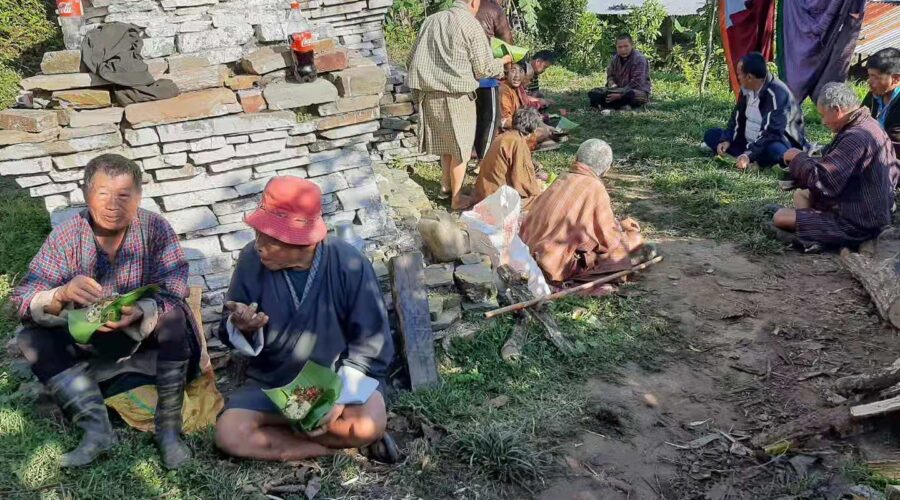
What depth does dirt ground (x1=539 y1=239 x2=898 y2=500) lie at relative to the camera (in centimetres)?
313

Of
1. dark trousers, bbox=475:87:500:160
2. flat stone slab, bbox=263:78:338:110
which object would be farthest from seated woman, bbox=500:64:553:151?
flat stone slab, bbox=263:78:338:110

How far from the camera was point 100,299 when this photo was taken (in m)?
3.12

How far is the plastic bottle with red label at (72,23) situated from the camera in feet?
16.5

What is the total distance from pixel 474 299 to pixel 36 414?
2.45 m

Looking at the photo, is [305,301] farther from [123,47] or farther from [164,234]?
[123,47]

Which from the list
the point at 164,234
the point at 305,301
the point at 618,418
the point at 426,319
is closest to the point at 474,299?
the point at 426,319

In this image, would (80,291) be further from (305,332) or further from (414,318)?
(414,318)

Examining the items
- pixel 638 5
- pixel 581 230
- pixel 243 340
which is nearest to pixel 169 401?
pixel 243 340

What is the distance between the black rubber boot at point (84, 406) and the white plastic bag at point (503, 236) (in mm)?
2633

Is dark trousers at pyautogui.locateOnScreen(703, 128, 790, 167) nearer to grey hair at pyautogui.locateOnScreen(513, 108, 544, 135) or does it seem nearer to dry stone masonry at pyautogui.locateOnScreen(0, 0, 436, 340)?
grey hair at pyautogui.locateOnScreen(513, 108, 544, 135)

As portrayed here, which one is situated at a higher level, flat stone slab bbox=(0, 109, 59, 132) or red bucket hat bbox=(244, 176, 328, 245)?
flat stone slab bbox=(0, 109, 59, 132)

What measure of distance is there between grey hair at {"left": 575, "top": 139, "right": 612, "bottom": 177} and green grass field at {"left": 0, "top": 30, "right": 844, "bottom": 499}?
101cm

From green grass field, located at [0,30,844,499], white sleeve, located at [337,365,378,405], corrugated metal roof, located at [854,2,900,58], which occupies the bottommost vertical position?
green grass field, located at [0,30,844,499]

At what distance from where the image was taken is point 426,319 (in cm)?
394
